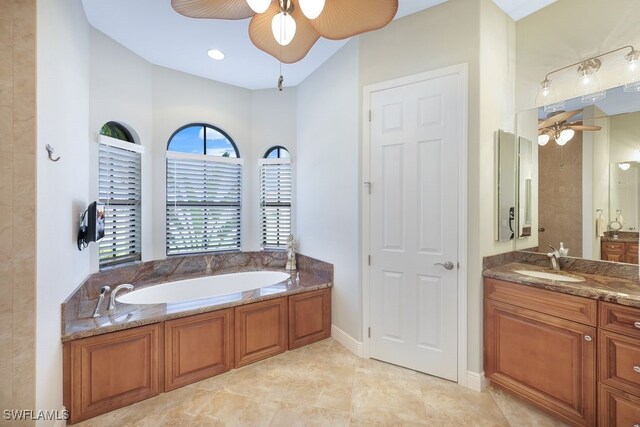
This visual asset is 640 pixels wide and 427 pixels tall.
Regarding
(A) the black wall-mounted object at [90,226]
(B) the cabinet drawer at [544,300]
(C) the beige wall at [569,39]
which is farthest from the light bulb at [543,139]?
(A) the black wall-mounted object at [90,226]

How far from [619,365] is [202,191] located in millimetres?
3781

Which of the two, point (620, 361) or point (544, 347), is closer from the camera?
point (620, 361)

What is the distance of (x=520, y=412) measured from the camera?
1816mm

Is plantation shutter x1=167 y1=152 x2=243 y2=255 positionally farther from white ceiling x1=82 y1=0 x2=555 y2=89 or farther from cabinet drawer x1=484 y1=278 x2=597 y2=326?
cabinet drawer x1=484 y1=278 x2=597 y2=326

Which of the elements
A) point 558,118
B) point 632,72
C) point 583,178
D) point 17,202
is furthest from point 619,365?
point 17,202

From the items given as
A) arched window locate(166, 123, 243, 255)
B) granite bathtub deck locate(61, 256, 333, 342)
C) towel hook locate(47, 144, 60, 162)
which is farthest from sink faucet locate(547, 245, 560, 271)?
towel hook locate(47, 144, 60, 162)

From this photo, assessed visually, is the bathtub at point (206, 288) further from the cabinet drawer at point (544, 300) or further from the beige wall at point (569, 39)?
the beige wall at point (569, 39)

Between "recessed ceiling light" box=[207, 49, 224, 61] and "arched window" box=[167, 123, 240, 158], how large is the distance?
33.1 inches

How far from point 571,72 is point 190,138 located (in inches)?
145

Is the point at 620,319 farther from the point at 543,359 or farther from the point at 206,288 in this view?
the point at 206,288

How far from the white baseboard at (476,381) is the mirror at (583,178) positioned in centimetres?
109

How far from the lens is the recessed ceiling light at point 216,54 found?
2.75 metres

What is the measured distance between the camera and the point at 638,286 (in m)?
1.63

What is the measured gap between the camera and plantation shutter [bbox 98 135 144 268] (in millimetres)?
2527
